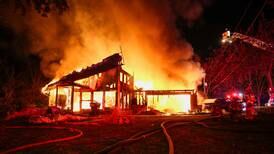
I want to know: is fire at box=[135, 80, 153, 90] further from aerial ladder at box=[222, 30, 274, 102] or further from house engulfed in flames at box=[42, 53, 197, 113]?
aerial ladder at box=[222, 30, 274, 102]

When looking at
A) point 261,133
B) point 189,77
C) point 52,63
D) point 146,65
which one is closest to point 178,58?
point 189,77

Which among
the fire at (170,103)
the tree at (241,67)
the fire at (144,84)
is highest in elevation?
the tree at (241,67)

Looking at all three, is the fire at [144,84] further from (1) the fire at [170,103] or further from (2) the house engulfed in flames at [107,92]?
(1) the fire at [170,103]

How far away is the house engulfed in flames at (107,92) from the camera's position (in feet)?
63.4

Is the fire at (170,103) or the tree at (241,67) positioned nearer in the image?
the fire at (170,103)

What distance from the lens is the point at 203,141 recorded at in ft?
21.8

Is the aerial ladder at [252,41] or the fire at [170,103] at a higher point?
the aerial ladder at [252,41]

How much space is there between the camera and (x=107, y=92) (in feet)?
71.6

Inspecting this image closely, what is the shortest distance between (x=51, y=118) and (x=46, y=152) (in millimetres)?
7666

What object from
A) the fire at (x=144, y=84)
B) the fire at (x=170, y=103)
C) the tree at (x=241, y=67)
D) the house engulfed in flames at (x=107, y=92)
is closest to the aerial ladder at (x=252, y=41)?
the tree at (x=241, y=67)

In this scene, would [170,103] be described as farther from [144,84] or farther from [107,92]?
[107,92]

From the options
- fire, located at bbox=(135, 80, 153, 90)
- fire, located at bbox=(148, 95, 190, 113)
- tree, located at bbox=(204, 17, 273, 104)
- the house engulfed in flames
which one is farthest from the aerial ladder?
fire, located at bbox=(135, 80, 153, 90)

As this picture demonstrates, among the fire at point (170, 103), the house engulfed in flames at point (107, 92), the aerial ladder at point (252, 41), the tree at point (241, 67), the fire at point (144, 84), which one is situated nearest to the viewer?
the house engulfed in flames at point (107, 92)

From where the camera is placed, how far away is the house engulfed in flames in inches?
760
